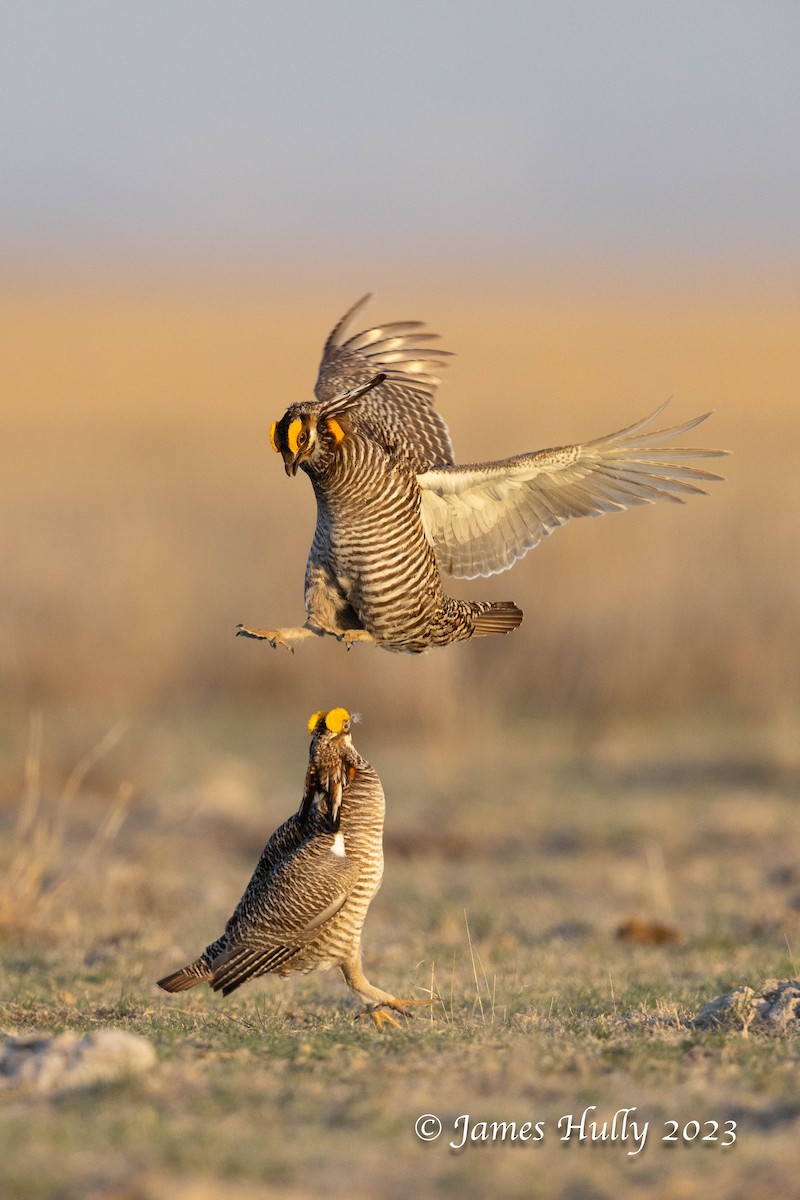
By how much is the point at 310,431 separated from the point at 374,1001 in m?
1.80

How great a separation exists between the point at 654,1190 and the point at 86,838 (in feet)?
23.8

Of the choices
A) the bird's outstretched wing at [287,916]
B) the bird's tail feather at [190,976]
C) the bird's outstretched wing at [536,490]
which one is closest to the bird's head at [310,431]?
the bird's outstretched wing at [536,490]

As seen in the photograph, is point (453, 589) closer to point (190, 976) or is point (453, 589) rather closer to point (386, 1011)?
point (190, 976)

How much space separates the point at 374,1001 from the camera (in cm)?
540

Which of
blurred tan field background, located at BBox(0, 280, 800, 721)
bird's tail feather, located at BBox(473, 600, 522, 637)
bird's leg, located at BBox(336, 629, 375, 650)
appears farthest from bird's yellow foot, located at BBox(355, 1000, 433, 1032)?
blurred tan field background, located at BBox(0, 280, 800, 721)

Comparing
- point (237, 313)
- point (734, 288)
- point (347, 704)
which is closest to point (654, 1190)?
point (347, 704)

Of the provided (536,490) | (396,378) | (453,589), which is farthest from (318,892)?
(453,589)

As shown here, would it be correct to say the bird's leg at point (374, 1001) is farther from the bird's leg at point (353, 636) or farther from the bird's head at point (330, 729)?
the bird's leg at point (353, 636)

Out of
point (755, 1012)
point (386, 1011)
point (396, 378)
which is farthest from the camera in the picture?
point (396, 378)

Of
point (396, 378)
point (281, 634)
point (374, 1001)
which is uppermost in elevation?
point (396, 378)

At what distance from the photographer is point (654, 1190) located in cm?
336

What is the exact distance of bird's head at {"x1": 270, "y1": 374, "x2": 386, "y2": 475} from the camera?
496 cm

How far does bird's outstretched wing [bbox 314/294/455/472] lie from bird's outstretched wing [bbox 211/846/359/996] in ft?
4.52

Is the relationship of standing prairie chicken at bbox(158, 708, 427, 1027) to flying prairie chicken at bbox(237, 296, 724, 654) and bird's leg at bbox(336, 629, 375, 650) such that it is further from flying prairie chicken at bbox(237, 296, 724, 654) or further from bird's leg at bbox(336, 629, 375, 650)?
flying prairie chicken at bbox(237, 296, 724, 654)
